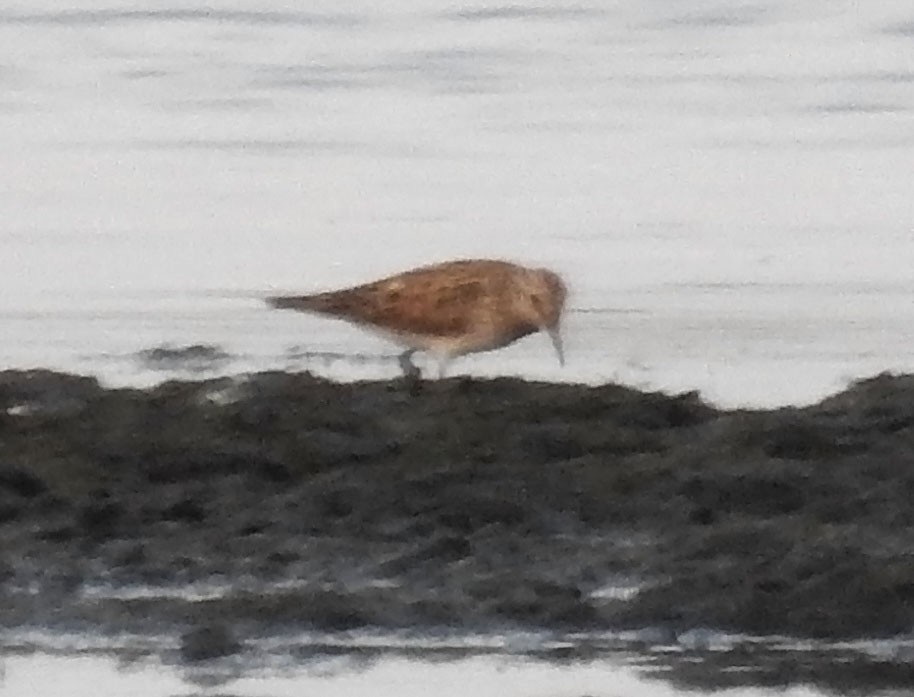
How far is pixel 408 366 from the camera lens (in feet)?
5.35

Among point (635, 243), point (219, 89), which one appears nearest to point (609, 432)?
point (635, 243)

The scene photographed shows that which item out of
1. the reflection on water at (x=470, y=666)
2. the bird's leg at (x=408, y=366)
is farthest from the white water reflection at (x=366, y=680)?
the bird's leg at (x=408, y=366)

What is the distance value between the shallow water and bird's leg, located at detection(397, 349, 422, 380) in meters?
0.05

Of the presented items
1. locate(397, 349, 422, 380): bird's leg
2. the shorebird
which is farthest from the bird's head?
locate(397, 349, 422, 380): bird's leg

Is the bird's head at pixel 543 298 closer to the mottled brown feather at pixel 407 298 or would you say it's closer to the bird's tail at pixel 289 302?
the mottled brown feather at pixel 407 298

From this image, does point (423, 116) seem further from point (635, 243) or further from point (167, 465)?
point (167, 465)

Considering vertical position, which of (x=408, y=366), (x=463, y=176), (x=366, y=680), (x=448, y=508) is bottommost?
(x=366, y=680)

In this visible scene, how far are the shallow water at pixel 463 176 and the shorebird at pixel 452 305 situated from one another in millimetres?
12

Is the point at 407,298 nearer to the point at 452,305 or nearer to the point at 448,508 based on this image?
the point at 452,305

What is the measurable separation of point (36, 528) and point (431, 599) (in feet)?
1.04

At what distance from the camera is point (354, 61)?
5.31 ft

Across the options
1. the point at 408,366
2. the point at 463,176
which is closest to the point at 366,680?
the point at 408,366

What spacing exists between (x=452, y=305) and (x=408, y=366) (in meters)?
0.06

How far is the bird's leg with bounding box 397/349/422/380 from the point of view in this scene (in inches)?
64.1
